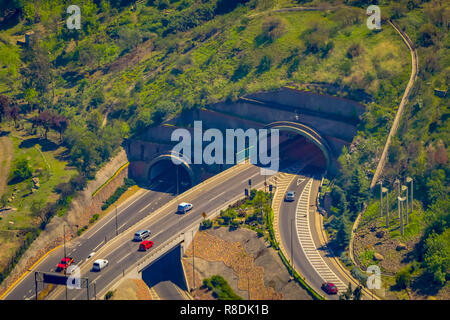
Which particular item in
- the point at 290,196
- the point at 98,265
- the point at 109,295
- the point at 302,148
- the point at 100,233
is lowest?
the point at 100,233

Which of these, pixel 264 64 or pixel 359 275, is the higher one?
pixel 264 64

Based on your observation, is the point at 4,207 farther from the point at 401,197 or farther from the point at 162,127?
the point at 401,197

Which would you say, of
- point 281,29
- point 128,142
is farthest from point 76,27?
point 281,29

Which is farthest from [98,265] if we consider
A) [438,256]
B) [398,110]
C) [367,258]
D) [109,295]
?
[398,110]

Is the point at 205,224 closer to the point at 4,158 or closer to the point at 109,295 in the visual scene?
the point at 109,295

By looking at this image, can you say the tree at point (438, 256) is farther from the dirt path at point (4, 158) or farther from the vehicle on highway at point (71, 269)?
the dirt path at point (4, 158)

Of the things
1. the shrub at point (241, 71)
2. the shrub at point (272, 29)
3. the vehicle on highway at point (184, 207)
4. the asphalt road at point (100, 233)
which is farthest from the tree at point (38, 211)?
the shrub at point (272, 29)

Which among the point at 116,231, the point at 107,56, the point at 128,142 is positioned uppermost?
the point at 107,56
